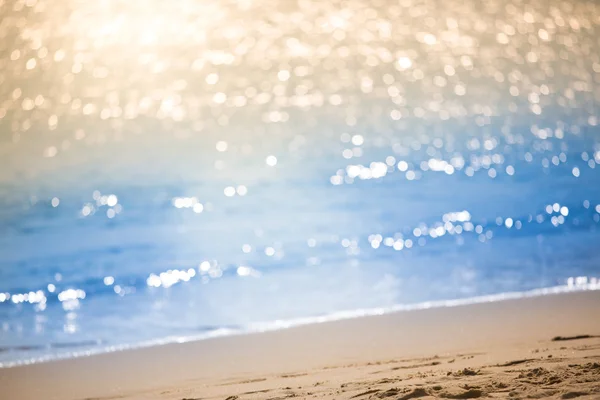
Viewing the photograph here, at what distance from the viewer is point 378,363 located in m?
5.81

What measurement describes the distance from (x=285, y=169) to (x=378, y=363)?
11.1 meters

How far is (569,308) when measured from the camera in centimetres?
702

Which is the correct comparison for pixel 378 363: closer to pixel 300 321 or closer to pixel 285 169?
pixel 300 321

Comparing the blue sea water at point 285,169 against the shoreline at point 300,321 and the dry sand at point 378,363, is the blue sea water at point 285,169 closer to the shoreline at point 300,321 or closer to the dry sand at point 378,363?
the shoreline at point 300,321

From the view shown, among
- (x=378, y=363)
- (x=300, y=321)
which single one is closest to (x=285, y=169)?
(x=300, y=321)

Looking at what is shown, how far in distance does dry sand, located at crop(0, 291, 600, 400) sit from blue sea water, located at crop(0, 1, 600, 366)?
64cm

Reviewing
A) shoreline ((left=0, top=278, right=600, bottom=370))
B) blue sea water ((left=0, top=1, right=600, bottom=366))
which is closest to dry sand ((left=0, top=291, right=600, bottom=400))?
shoreline ((left=0, top=278, right=600, bottom=370))

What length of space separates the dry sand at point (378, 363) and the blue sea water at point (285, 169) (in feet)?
2.11

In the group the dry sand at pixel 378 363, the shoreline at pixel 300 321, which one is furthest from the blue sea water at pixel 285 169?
the dry sand at pixel 378 363

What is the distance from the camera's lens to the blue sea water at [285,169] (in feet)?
29.6

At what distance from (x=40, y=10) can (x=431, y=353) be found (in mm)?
30124

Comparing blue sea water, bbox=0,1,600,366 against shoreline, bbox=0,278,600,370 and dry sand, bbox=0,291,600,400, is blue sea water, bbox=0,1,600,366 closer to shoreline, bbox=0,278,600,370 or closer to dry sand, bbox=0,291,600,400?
shoreline, bbox=0,278,600,370

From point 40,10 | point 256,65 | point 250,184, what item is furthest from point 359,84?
point 40,10

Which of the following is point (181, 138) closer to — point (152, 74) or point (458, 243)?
point (152, 74)
